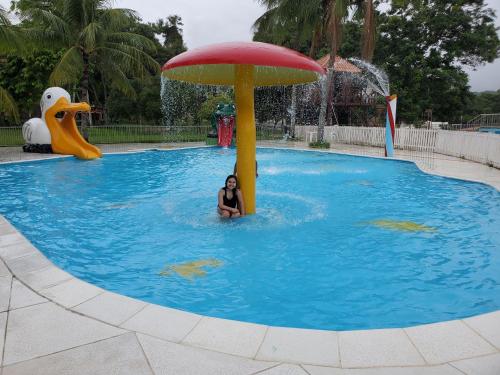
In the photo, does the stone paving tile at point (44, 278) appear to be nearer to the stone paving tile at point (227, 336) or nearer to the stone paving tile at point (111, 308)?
the stone paving tile at point (111, 308)

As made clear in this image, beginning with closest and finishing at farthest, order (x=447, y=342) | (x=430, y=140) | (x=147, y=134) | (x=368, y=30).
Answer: (x=447, y=342) → (x=368, y=30) → (x=430, y=140) → (x=147, y=134)

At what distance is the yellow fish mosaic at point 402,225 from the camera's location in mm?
7723

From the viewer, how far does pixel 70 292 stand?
4.40 meters

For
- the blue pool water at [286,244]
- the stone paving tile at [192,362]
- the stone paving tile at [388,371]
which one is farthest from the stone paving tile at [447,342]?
the stone paving tile at [192,362]

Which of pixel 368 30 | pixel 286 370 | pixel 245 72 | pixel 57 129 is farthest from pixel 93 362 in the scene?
pixel 368 30

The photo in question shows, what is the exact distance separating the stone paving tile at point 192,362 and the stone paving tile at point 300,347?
172 mm

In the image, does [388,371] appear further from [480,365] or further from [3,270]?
[3,270]

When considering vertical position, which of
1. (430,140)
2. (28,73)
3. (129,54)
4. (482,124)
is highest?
(129,54)

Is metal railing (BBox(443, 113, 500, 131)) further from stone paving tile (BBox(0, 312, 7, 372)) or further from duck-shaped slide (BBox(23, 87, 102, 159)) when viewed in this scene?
stone paving tile (BBox(0, 312, 7, 372))

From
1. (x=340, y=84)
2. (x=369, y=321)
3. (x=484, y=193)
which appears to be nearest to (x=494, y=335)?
(x=369, y=321)

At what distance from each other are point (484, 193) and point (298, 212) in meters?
5.70

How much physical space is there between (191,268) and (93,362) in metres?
2.71

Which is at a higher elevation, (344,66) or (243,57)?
(344,66)

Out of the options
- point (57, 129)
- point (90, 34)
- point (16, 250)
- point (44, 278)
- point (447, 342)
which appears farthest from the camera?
point (90, 34)
